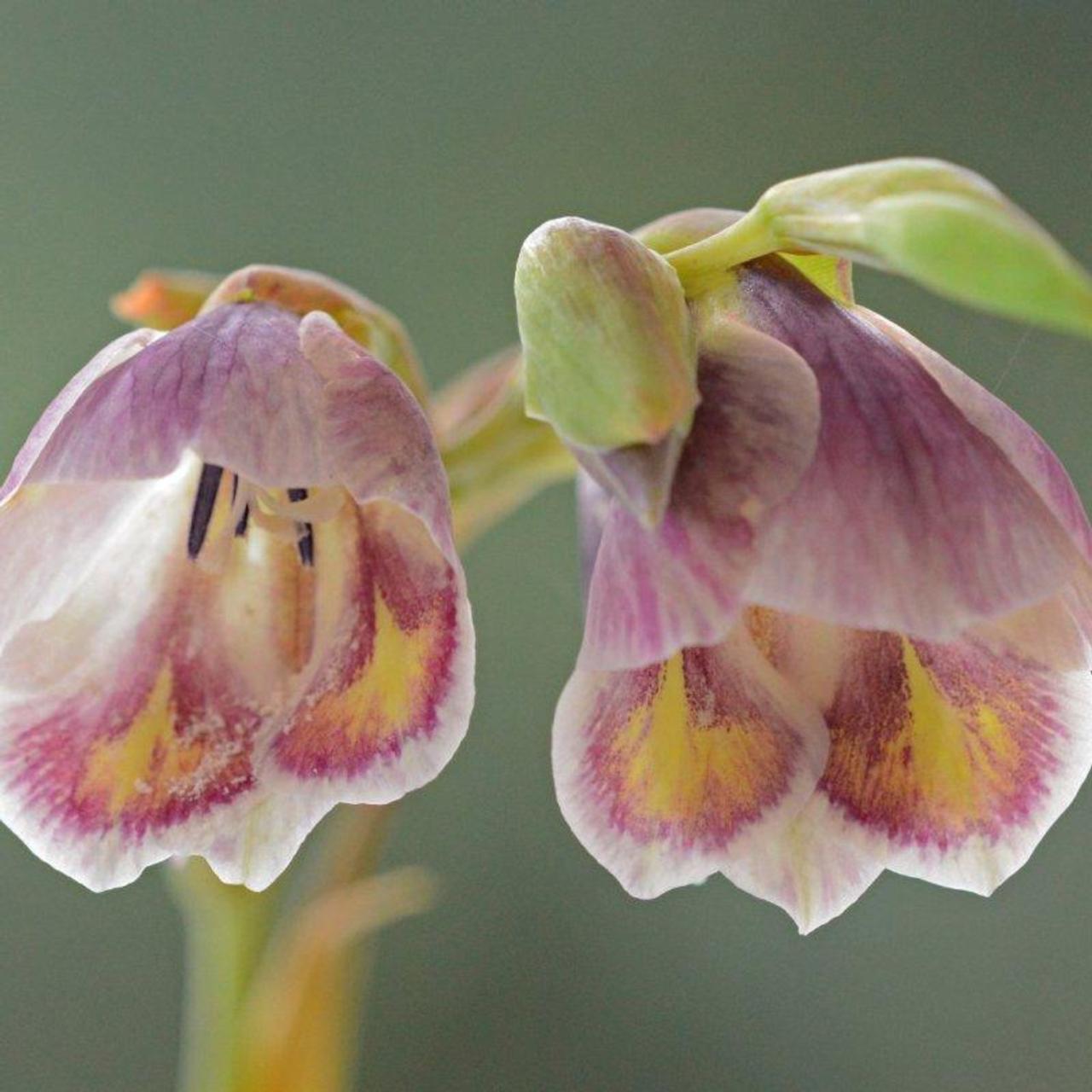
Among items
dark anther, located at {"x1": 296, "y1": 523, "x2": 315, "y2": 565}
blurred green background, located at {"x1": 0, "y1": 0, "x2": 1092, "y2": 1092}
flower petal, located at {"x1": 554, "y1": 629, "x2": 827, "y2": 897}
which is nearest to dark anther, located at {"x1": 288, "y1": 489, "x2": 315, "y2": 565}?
dark anther, located at {"x1": 296, "y1": 523, "x2": 315, "y2": 565}

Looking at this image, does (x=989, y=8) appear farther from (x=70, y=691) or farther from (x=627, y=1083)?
(x=70, y=691)

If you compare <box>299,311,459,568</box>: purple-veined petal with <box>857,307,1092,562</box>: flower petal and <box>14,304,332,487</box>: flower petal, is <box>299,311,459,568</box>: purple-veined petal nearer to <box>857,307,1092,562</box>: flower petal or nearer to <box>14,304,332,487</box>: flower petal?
<box>14,304,332,487</box>: flower petal

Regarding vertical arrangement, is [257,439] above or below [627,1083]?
above

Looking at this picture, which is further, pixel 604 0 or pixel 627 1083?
pixel 604 0

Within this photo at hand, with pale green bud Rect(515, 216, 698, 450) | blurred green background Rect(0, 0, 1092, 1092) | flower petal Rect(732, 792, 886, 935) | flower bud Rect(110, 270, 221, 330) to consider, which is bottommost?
blurred green background Rect(0, 0, 1092, 1092)

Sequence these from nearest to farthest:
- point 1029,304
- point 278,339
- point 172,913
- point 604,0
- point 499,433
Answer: point 1029,304 < point 278,339 < point 499,433 < point 172,913 < point 604,0

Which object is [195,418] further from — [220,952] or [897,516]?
[220,952]

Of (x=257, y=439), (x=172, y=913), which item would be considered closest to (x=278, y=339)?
(x=257, y=439)

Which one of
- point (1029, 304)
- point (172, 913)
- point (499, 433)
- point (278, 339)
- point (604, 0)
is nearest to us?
point (1029, 304)
